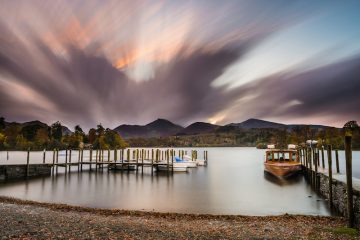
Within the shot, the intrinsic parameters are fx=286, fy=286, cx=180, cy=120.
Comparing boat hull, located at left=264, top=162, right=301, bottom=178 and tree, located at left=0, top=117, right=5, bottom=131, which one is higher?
tree, located at left=0, top=117, right=5, bottom=131

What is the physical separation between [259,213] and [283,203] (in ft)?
15.6

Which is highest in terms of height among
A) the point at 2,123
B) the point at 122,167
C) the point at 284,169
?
the point at 2,123

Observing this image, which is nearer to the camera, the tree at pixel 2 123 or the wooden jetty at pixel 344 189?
the wooden jetty at pixel 344 189

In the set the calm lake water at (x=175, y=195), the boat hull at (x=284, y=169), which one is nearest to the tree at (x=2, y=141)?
the calm lake water at (x=175, y=195)

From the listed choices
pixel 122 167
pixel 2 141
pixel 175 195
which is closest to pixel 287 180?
pixel 175 195

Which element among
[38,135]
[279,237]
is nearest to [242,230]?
[279,237]

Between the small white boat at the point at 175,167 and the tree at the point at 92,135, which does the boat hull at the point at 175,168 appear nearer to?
the small white boat at the point at 175,167

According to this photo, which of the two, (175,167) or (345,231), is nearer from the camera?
(345,231)

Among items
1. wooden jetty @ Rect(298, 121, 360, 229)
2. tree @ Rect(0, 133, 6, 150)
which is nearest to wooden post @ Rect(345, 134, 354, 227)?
wooden jetty @ Rect(298, 121, 360, 229)

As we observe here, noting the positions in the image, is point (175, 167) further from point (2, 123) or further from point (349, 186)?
point (2, 123)

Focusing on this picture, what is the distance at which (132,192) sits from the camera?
29984 millimetres

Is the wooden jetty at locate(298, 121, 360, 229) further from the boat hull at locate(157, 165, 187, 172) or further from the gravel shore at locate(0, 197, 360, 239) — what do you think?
the boat hull at locate(157, 165, 187, 172)

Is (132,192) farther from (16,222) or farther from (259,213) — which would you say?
(16,222)

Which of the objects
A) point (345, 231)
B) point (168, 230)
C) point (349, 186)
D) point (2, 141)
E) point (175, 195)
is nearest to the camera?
point (345, 231)
